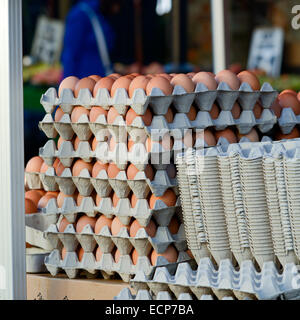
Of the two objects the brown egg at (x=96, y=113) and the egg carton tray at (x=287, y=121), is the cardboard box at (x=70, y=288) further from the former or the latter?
the egg carton tray at (x=287, y=121)

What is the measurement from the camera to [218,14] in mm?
3258

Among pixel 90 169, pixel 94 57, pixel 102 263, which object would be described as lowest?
pixel 102 263

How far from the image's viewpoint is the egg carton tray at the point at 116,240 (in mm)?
2113

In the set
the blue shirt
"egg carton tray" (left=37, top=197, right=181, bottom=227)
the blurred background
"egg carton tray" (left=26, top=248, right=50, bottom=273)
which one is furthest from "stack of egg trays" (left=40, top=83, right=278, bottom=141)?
the blurred background

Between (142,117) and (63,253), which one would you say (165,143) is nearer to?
(142,117)

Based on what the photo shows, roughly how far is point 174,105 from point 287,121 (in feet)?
1.37

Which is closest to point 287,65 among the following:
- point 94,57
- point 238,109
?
point 94,57

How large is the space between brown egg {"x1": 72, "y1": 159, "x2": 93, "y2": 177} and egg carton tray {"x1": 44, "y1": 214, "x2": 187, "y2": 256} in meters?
0.18

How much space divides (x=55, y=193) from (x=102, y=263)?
382mm

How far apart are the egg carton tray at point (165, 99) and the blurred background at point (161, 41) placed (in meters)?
3.70

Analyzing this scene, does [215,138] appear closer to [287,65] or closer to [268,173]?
[268,173]

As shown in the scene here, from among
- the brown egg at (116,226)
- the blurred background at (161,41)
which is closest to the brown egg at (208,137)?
the brown egg at (116,226)

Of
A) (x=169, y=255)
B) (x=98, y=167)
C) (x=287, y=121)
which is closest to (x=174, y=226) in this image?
(x=169, y=255)

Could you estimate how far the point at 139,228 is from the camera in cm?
212
